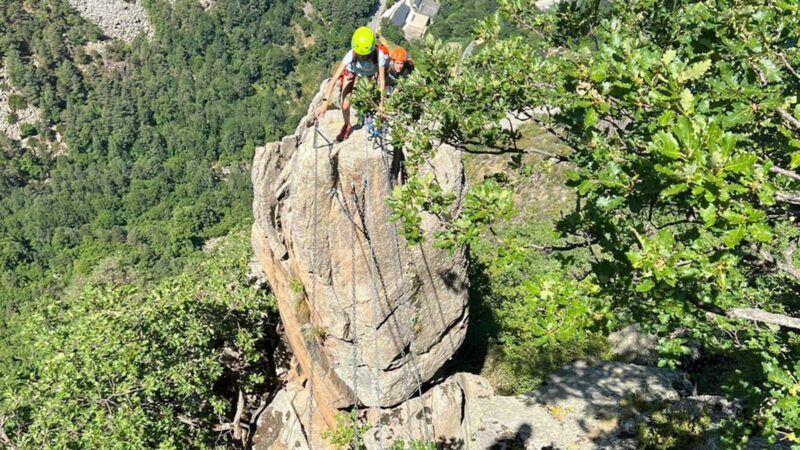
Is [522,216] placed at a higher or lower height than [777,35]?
lower

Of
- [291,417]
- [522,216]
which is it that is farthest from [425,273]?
[522,216]

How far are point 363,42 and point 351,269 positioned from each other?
5.56 metres

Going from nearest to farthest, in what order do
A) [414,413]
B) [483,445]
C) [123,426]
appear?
1. [123,426]
2. [483,445]
3. [414,413]

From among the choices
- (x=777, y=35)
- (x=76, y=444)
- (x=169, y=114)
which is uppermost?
(x=777, y=35)

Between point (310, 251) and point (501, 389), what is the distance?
7877 millimetres

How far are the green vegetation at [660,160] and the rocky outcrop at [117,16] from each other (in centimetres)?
16855

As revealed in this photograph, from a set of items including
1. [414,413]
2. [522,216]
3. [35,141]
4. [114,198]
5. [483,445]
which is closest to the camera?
[483,445]

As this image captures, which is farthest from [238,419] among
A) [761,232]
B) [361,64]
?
[761,232]

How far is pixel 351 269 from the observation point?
13297 millimetres

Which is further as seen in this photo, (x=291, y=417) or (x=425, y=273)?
(x=291, y=417)

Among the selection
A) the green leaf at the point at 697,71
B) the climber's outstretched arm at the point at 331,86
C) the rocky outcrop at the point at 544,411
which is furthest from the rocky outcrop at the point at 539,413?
the green leaf at the point at 697,71

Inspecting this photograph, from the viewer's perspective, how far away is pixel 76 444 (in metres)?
13.1

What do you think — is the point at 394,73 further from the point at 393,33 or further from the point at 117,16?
the point at 117,16

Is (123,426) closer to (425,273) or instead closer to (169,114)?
(425,273)
